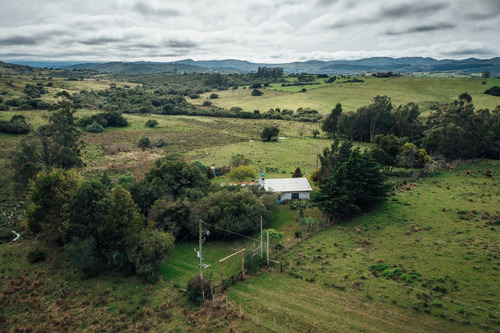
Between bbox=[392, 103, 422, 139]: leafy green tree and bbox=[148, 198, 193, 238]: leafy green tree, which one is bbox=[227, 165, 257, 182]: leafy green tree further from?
bbox=[392, 103, 422, 139]: leafy green tree

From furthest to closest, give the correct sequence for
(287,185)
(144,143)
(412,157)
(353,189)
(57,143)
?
1. (144,143)
2. (412,157)
3. (57,143)
4. (287,185)
5. (353,189)

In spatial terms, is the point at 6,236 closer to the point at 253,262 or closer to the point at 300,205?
the point at 253,262

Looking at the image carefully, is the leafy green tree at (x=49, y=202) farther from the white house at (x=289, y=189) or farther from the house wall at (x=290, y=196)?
the house wall at (x=290, y=196)

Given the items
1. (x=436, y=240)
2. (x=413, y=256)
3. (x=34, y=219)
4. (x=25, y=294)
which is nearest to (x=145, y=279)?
(x=25, y=294)

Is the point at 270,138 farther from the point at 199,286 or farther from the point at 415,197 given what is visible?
the point at 199,286

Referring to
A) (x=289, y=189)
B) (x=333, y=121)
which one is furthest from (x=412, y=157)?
(x=333, y=121)
